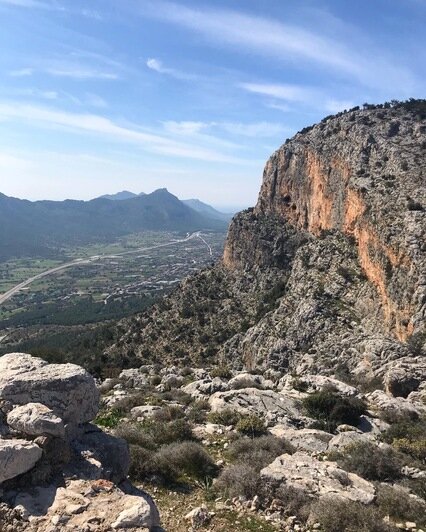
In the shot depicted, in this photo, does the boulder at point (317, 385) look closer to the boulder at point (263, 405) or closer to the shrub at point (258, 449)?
the boulder at point (263, 405)

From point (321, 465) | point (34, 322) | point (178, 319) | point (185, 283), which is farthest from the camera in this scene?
point (34, 322)

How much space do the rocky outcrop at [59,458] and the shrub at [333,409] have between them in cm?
1198

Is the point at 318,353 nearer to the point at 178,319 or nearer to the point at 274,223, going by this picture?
the point at 178,319

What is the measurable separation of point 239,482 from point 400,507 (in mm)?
3965

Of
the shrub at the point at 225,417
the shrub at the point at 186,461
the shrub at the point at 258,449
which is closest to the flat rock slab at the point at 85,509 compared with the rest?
the shrub at the point at 186,461

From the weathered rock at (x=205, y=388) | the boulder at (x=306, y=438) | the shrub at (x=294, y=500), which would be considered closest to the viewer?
the shrub at (x=294, y=500)

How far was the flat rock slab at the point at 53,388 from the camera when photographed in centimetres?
1035

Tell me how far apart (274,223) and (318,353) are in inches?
1843

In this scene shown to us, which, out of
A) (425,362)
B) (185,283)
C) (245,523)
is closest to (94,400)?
(245,523)

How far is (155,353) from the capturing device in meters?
57.9

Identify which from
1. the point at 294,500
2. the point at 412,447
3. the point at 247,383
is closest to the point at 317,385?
the point at 247,383

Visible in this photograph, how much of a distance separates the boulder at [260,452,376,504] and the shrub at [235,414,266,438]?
4477 millimetres

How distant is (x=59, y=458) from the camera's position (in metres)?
9.41

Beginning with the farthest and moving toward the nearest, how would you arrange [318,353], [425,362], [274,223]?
[274,223] < [318,353] < [425,362]
